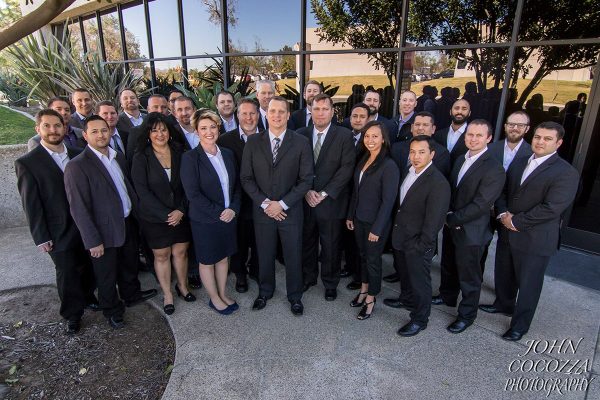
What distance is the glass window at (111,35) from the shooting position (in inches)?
411

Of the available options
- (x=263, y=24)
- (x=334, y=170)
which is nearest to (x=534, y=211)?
(x=334, y=170)

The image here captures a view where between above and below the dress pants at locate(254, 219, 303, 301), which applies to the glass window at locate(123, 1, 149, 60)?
above

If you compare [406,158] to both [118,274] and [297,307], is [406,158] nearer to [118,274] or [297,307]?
[297,307]

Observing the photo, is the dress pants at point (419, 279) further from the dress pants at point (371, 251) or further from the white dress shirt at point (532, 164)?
the white dress shirt at point (532, 164)

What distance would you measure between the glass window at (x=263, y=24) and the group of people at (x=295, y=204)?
3.99 metres

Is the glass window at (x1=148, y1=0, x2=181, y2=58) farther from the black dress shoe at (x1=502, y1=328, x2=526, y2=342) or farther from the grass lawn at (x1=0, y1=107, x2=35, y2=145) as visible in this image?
the black dress shoe at (x1=502, y1=328, x2=526, y2=342)

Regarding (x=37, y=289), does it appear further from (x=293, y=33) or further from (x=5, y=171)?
(x=293, y=33)

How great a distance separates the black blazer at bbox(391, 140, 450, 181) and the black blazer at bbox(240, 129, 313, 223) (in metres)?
0.88

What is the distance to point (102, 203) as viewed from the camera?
2.92 meters

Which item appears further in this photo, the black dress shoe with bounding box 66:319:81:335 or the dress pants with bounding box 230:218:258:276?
the dress pants with bounding box 230:218:258:276

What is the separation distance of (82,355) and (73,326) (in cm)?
37

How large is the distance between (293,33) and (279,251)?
14.4 feet

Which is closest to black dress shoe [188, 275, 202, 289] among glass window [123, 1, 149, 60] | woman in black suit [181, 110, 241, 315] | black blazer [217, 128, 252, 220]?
woman in black suit [181, 110, 241, 315]

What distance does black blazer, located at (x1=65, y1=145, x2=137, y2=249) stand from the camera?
279 centimetres
